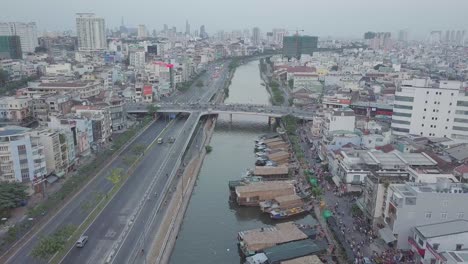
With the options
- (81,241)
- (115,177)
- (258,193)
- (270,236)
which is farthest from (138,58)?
(270,236)

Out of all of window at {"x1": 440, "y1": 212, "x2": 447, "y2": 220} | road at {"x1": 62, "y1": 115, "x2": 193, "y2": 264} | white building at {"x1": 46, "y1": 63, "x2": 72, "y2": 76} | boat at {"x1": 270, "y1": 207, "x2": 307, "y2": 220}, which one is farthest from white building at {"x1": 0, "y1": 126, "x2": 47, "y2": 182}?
white building at {"x1": 46, "y1": 63, "x2": 72, "y2": 76}

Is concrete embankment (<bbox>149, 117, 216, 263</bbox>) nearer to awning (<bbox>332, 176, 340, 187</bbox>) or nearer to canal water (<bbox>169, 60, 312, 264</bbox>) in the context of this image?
canal water (<bbox>169, 60, 312, 264</bbox>)

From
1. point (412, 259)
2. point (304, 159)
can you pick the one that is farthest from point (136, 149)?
point (412, 259)

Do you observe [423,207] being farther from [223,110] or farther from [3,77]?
[3,77]

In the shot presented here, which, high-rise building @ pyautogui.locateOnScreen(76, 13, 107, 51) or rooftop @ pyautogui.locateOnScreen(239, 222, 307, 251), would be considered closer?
rooftop @ pyautogui.locateOnScreen(239, 222, 307, 251)

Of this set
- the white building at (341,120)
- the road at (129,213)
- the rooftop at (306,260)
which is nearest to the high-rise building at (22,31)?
the road at (129,213)
